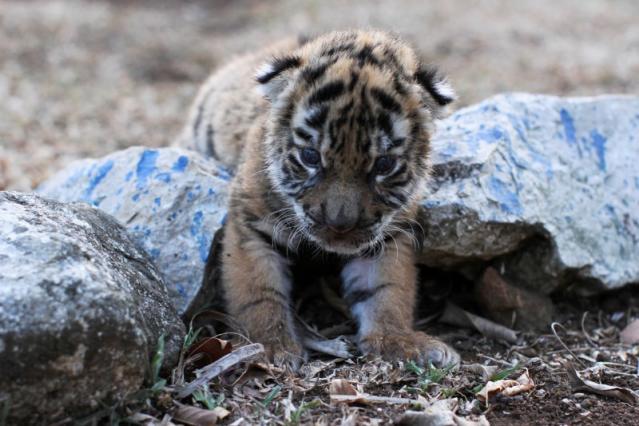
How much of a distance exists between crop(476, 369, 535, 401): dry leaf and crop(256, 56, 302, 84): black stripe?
1.85 metres

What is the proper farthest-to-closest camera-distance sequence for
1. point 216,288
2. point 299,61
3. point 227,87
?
1. point 227,87
2. point 216,288
3. point 299,61

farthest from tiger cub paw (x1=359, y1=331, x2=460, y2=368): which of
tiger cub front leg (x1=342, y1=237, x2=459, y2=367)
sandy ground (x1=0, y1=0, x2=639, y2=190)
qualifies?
sandy ground (x1=0, y1=0, x2=639, y2=190)

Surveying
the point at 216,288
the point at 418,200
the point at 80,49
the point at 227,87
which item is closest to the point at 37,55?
the point at 80,49

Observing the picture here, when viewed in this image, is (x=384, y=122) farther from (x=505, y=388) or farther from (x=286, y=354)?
(x=505, y=388)

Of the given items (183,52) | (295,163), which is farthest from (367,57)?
(183,52)

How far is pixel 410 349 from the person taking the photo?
396cm

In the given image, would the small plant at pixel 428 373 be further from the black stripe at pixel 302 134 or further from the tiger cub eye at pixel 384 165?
the black stripe at pixel 302 134

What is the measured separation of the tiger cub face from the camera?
12.3 ft

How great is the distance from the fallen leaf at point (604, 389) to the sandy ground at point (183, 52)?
4025mm

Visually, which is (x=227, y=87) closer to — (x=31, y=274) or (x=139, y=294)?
(x=139, y=294)

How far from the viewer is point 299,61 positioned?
4.12m

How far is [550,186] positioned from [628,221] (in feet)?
1.86

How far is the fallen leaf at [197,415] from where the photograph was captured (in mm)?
3166

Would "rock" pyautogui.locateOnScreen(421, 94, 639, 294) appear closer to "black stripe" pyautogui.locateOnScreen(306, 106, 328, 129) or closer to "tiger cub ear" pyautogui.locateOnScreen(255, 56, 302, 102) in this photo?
"black stripe" pyautogui.locateOnScreen(306, 106, 328, 129)
